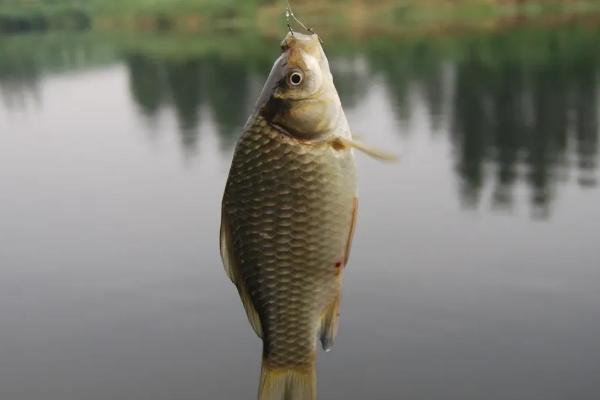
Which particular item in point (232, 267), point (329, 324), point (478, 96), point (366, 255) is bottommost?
point (366, 255)

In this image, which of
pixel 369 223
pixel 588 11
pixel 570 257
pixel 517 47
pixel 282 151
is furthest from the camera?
pixel 588 11

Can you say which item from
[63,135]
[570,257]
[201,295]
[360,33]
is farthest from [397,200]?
[360,33]

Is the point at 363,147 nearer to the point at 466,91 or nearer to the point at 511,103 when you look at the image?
the point at 511,103

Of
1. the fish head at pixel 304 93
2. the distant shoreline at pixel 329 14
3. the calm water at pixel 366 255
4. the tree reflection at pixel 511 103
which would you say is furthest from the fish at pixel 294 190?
the distant shoreline at pixel 329 14

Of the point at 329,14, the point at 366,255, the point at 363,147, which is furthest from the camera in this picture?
the point at 329,14

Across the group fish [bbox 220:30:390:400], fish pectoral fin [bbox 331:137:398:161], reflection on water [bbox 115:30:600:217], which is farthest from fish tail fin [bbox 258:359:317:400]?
reflection on water [bbox 115:30:600:217]

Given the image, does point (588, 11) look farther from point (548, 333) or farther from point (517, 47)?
point (548, 333)

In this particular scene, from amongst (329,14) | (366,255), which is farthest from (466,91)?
(329,14)

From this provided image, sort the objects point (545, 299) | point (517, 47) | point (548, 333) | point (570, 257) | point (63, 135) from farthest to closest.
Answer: point (517, 47) → point (63, 135) → point (570, 257) → point (545, 299) → point (548, 333)
